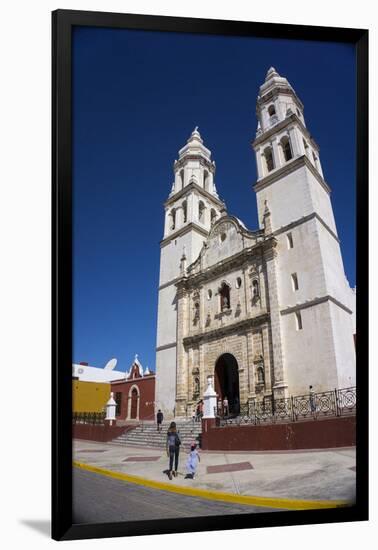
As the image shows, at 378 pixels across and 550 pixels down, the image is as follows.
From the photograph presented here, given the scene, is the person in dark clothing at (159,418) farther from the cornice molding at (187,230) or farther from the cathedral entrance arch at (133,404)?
the cornice molding at (187,230)

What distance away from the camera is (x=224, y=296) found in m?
16.4

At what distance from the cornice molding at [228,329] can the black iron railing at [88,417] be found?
7148mm

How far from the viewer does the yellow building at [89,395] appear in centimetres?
725

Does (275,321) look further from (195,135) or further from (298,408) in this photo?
(195,135)

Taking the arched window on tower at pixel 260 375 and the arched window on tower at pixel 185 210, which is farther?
the arched window on tower at pixel 185 210

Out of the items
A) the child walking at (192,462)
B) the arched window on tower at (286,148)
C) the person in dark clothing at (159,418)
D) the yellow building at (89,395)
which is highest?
the arched window on tower at (286,148)

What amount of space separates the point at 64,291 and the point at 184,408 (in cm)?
714

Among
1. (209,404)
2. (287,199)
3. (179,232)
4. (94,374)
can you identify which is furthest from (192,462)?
(179,232)

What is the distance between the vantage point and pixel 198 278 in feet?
55.5

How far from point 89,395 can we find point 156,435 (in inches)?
108

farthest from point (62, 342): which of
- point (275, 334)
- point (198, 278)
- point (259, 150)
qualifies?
point (259, 150)

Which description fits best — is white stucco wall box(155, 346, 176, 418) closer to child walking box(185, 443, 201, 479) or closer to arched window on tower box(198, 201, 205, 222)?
child walking box(185, 443, 201, 479)

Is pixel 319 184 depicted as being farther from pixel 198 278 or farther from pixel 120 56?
pixel 120 56

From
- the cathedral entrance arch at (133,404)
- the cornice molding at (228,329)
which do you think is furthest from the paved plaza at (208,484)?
the cornice molding at (228,329)
